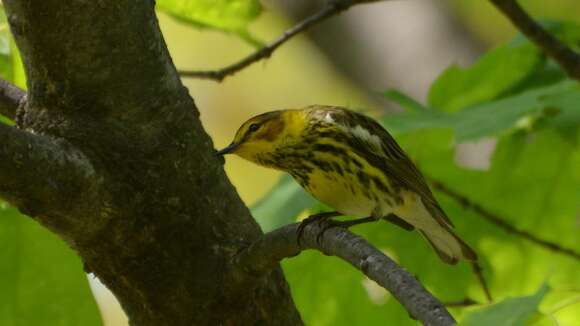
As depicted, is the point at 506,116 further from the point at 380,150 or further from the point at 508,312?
the point at 508,312

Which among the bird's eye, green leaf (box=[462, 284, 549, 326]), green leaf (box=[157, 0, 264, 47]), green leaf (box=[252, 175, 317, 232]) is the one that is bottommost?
green leaf (box=[462, 284, 549, 326])

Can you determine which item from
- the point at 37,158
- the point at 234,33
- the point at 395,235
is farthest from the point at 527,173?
the point at 37,158

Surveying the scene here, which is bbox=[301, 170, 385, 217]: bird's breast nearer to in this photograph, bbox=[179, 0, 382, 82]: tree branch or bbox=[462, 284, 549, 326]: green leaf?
bbox=[179, 0, 382, 82]: tree branch

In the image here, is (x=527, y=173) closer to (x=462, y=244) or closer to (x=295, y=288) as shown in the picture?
(x=462, y=244)

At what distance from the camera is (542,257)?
3.00 m

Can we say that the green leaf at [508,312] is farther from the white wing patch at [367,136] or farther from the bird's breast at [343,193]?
the white wing patch at [367,136]

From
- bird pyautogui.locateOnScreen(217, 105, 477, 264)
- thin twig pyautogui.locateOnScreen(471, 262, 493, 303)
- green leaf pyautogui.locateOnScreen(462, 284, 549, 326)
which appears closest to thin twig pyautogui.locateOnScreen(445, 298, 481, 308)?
thin twig pyautogui.locateOnScreen(471, 262, 493, 303)

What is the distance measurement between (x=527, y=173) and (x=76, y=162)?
1.32 m

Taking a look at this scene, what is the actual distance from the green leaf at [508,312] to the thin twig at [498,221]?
163cm

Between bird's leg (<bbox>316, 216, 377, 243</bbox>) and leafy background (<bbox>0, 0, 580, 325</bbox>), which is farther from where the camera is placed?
leafy background (<bbox>0, 0, 580, 325</bbox>)

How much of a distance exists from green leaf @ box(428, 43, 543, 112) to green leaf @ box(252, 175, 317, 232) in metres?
0.45

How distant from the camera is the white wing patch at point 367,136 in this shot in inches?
139

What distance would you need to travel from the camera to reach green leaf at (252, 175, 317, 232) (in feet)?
8.76

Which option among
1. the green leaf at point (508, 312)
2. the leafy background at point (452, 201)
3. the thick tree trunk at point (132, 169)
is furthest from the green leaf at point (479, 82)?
the green leaf at point (508, 312)
